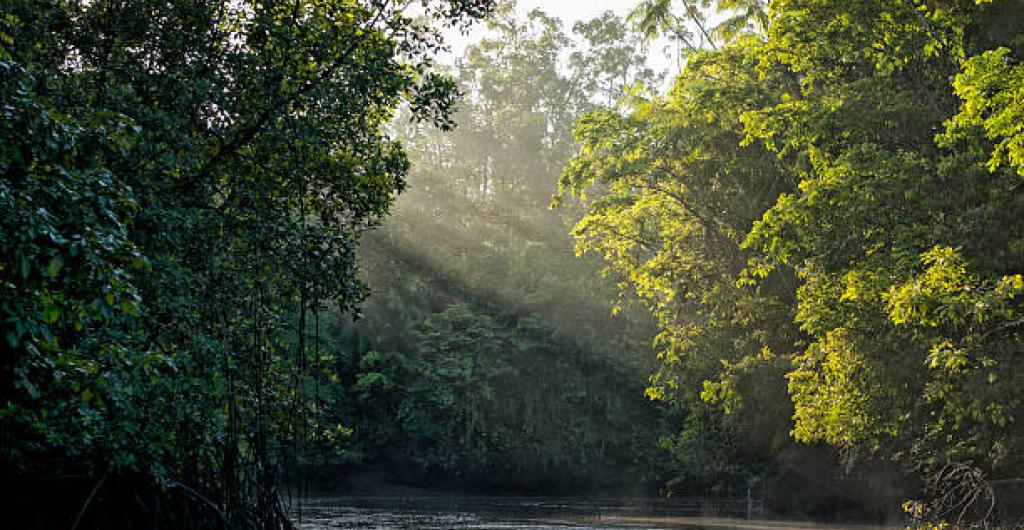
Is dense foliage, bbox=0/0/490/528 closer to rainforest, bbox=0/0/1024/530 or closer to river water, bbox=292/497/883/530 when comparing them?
rainforest, bbox=0/0/1024/530

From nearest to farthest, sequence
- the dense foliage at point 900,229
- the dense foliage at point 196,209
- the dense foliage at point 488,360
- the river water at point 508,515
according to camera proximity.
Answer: the dense foliage at point 196,209 → the dense foliage at point 900,229 → the river water at point 508,515 → the dense foliage at point 488,360

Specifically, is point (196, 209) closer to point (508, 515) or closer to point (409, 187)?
point (409, 187)

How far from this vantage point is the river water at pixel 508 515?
1006 inches

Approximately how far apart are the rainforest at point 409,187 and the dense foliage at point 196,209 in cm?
4

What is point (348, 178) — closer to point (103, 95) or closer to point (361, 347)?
point (103, 95)

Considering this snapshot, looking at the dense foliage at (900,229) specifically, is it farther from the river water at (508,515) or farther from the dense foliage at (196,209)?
the dense foliage at (196,209)

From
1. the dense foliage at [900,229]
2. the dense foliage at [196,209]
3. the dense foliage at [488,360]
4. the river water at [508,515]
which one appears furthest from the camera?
the dense foliage at [488,360]

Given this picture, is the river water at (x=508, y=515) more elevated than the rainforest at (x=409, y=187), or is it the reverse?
the rainforest at (x=409, y=187)

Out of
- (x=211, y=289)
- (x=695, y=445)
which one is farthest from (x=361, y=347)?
(x=211, y=289)

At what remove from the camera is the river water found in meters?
25.6

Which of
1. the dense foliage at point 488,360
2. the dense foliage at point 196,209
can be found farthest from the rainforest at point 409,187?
the dense foliage at point 488,360

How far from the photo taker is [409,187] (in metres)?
19.7

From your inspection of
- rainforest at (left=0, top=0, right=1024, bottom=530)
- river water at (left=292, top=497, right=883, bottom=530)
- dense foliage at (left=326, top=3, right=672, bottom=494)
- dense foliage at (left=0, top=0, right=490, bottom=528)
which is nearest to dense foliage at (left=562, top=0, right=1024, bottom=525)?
rainforest at (left=0, top=0, right=1024, bottom=530)

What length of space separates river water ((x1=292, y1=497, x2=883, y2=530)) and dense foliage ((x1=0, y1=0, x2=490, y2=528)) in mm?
11008
